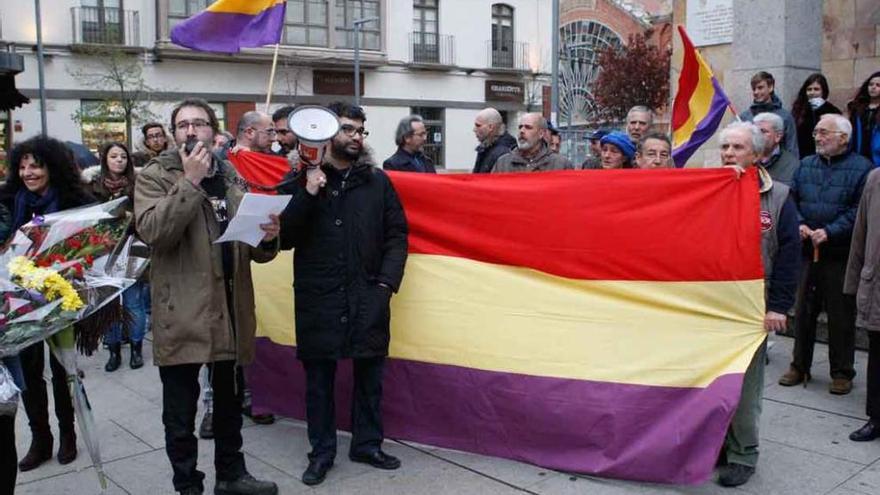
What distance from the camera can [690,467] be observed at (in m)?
4.04

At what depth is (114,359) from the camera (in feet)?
22.8

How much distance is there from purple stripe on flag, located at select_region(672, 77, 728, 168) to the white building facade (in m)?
24.8

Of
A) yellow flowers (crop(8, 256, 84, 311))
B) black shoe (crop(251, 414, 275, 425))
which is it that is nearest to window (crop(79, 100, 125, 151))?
black shoe (crop(251, 414, 275, 425))

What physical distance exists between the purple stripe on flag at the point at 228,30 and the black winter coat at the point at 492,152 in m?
2.11

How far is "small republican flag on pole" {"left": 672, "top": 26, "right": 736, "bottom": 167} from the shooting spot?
17.8ft

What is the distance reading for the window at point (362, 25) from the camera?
33.0m

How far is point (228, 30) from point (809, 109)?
210 inches

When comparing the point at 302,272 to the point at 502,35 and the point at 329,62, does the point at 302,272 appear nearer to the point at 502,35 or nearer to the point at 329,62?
the point at 329,62

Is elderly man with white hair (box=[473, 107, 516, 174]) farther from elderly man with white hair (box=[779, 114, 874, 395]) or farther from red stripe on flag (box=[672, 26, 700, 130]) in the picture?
elderly man with white hair (box=[779, 114, 874, 395])

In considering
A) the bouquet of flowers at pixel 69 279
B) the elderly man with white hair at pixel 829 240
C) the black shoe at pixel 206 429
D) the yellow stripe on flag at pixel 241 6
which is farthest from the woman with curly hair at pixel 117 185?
the elderly man with white hair at pixel 829 240

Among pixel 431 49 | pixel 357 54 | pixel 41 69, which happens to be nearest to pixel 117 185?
pixel 41 69

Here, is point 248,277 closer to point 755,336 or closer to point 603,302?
point 603,302

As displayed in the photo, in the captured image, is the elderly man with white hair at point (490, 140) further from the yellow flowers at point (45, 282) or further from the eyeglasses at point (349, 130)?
the yellow flowers at point (45, 282)

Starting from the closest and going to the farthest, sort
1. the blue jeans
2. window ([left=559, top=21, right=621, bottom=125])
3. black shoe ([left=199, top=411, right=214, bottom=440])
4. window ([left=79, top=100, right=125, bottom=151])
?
1. black shoe ([left=199, top=411, right=214, bottom=440])
2. the blue jeans
3. window ([left=79, top=100, right=125, bottom=151])
4. window ([left=559, top=21, right=621, bottom=125])
